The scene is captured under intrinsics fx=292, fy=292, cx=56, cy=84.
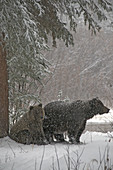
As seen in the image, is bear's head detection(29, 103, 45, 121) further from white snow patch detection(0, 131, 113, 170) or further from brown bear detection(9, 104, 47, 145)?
white snow patch detection(0, 131, 113, 170)

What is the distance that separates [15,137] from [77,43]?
28.8m

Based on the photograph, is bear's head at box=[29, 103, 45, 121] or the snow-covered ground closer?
the snow-covered ground

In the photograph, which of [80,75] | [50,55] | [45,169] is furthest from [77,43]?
[45,169]

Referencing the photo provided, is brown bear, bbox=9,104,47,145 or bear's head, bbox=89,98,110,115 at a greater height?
bear's head, bbox=89,98,110,115

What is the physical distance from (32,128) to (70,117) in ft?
3.11

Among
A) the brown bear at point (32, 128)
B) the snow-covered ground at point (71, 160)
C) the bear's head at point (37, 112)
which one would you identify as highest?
the bear's head at point (37, 112)

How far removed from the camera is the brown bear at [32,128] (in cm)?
663

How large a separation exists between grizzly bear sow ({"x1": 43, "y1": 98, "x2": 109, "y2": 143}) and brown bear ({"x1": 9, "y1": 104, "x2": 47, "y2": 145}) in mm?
386

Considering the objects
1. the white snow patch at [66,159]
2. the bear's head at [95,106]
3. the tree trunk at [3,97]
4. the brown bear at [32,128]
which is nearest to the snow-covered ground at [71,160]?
the white snow patch at [66,159]

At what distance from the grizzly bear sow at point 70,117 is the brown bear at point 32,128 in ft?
1.27

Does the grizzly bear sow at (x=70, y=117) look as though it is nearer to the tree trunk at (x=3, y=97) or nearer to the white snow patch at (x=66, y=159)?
the tree trunk at (x=3, y=97)

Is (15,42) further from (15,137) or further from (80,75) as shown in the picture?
(80,75)

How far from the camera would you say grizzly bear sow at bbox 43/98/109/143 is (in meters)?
6.93

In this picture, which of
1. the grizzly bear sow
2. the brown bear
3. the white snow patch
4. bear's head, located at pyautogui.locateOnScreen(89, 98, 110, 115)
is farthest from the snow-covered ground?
bear's head, located at pyautogui.locateOnScreen(89, 98, 110, 115)
